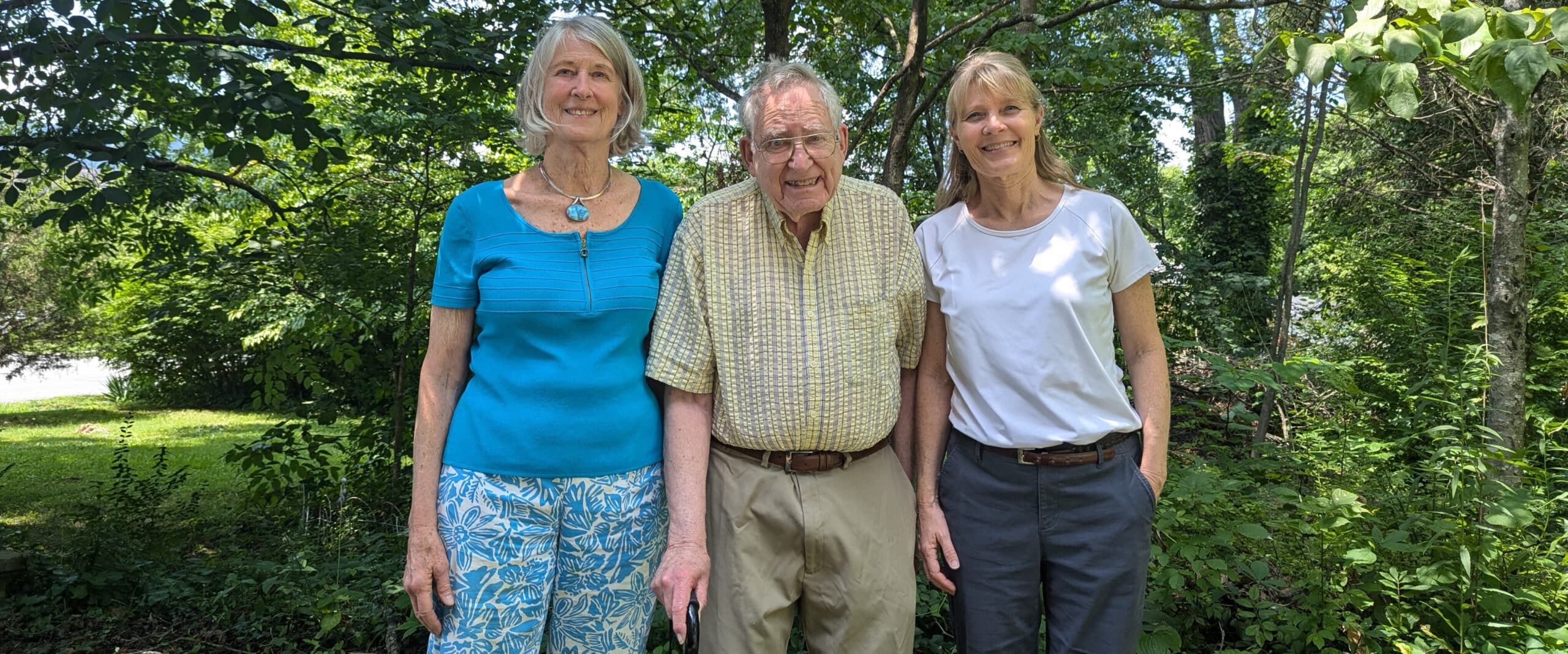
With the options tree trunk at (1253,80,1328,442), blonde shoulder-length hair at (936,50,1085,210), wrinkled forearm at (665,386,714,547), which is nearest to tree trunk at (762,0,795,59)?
blonde shoulder-length hair at (936,50,1085,210)

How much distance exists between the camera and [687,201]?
521cm

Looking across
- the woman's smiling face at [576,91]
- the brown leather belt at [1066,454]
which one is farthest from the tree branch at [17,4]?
the brown leather belt at [1066,454]

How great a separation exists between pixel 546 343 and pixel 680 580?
521mm

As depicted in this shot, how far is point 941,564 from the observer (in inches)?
76.7

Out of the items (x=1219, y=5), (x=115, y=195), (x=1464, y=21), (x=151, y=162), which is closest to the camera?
(x=1464, y=21)

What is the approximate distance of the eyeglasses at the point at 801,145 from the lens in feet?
5.66

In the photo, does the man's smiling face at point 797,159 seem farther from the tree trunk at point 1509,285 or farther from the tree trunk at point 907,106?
the tree trunk at point 1509,285

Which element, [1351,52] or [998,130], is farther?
[998,130]

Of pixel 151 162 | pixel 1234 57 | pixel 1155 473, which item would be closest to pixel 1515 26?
pixel 1155 473

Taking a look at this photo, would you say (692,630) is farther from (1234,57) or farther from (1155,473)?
(1234,57)

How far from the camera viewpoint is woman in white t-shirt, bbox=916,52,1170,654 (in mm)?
1772

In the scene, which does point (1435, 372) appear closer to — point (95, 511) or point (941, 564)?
point (941, 564)

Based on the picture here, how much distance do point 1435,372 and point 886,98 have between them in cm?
330

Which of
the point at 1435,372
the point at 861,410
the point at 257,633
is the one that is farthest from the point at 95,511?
the point at 1435,372
